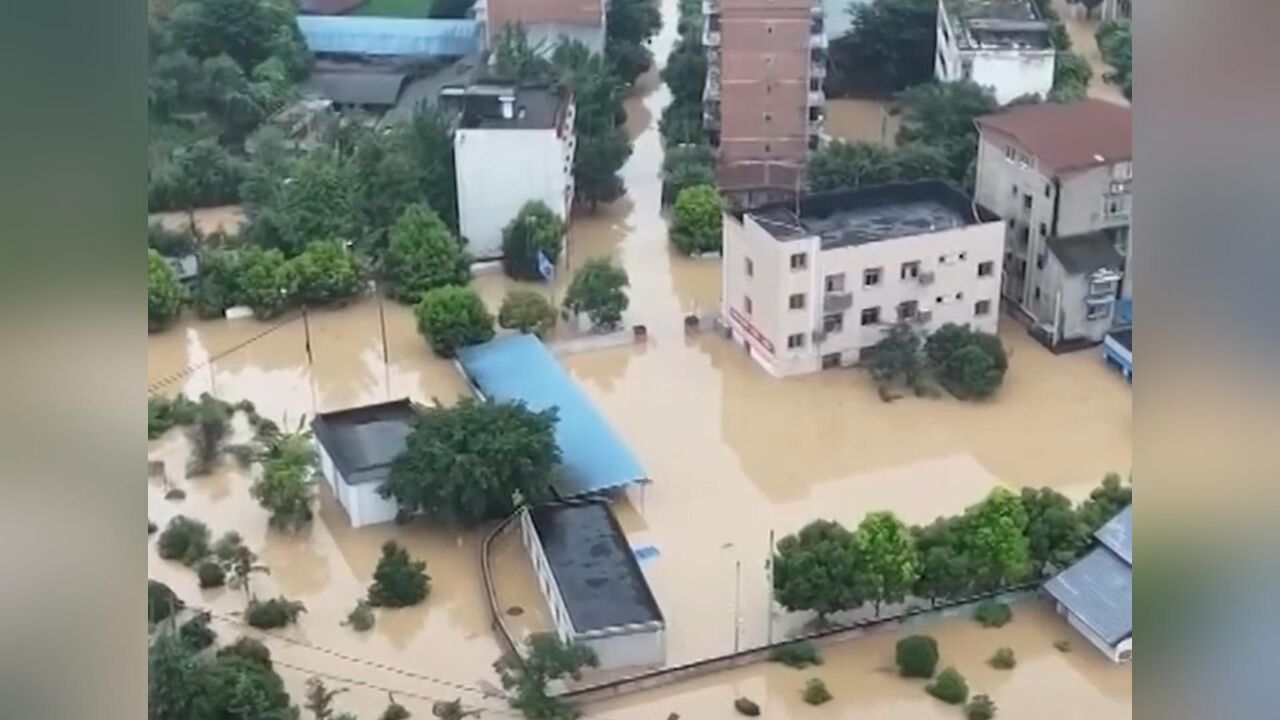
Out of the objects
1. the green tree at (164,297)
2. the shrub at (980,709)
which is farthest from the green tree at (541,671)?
the green tree at (164,297)

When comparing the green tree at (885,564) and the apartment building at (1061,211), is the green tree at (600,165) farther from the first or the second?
the green tree at (885,564)

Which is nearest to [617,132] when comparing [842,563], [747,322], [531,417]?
[747,322]

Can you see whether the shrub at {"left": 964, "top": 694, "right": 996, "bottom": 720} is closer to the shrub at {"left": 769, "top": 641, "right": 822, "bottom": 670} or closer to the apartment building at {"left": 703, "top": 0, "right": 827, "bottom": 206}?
the shrub at {"left": 769, "top": 641, "right": 822, "bottom": 670}

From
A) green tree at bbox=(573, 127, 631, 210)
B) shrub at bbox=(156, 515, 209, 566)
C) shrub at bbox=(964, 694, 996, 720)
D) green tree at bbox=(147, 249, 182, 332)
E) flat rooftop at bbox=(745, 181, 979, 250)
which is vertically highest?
green tree at bbox=(573, 127, 631, 210)

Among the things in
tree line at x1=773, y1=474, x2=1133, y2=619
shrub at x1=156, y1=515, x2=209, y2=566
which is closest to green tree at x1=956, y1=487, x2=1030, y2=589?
tree line at x1=773, y1=474, x2=1133, y2=619

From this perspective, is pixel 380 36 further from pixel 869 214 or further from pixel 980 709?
pixel 980 709

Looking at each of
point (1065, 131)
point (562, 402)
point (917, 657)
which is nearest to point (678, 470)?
point (562, 402)
